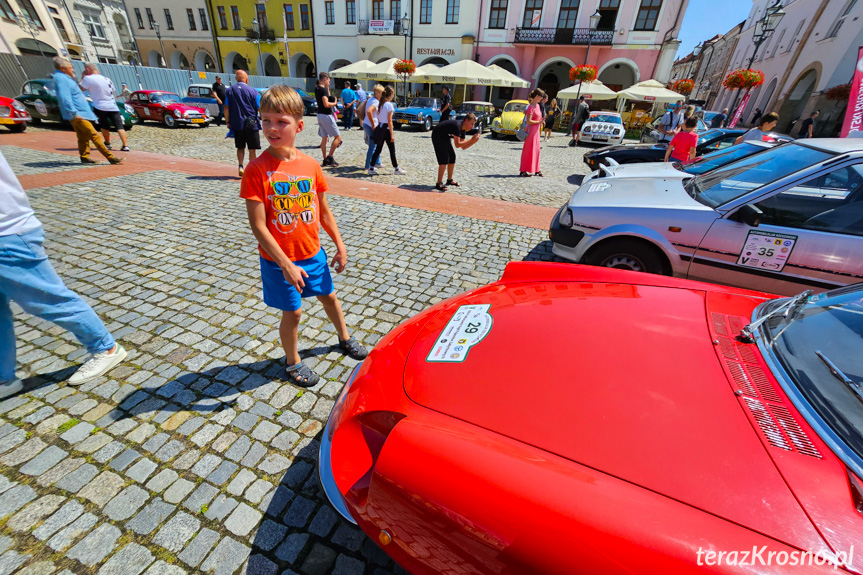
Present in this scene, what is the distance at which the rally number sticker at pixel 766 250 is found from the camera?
3039 millimetres

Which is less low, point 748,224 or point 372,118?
point 372,118

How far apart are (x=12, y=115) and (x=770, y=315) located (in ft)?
56.5

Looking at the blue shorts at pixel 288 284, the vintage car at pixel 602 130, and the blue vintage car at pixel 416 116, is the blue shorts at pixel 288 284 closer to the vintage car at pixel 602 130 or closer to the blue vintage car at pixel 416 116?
the vintage car at pixel 602 130

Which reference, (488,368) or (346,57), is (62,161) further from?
(346,57)

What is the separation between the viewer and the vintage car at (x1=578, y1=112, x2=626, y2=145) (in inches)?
595

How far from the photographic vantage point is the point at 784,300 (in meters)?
1.82

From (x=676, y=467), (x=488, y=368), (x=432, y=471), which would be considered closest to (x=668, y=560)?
(x=676, y=467)

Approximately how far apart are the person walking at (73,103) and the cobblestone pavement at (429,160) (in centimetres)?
229

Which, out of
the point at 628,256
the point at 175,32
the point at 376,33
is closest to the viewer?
the point at 628,256

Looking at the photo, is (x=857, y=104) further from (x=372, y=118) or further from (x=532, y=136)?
(x=372, y=118)

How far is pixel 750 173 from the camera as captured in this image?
11.8ft

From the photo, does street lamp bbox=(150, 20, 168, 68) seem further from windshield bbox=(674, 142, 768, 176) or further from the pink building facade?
windshield bbox=(674, 142, 768, 176)

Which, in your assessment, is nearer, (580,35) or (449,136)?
(449,136)
